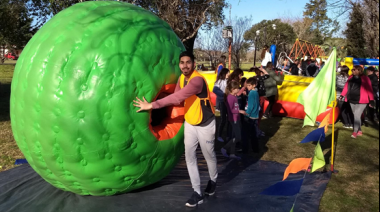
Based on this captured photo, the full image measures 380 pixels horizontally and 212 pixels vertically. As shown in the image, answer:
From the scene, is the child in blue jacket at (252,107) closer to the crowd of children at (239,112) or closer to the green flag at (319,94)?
the crowd of children at (239,112)

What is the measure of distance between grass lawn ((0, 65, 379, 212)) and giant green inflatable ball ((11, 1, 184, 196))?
232 cm

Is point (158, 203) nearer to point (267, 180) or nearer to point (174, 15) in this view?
point (267, 180)

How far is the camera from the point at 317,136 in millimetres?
4191

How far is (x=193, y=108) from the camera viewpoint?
3.47 meters

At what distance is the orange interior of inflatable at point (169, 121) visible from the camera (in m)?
3.64

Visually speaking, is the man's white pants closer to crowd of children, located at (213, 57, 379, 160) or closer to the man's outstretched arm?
the man's outstretched arm

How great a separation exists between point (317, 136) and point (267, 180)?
1.02 metres

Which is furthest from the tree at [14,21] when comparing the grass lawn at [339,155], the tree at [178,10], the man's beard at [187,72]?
the man's beard at [187,72]

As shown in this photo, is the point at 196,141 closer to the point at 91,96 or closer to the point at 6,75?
the point at 91,96

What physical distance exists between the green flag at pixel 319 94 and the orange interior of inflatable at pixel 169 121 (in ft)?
4.77

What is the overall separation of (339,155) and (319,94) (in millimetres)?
3490

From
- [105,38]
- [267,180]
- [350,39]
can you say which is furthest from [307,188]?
[350,39]

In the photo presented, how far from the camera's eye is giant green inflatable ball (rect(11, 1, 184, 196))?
3.09 meters

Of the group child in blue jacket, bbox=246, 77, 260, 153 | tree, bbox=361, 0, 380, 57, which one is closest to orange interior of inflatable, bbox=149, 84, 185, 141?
tree, bbox=361, 0, 380, 57
